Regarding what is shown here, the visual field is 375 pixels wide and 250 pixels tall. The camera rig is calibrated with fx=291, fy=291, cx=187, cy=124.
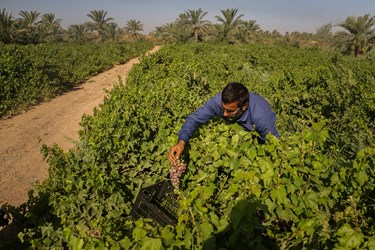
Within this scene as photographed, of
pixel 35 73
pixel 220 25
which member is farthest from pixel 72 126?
pixel 220 25

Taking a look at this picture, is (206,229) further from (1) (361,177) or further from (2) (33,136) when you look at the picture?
(2) (33,136)

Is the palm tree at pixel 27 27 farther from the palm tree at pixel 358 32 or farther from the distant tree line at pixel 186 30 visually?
the palm tree at pixel 358 32

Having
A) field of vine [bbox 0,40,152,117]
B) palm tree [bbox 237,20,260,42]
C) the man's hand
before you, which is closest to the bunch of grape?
the man's hand

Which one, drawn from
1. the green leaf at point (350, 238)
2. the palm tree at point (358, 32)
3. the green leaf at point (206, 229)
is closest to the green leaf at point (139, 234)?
the green leaf at point (206, 229)

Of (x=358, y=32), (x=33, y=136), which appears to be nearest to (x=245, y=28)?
(x=358, y=32)

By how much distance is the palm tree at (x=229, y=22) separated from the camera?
113 ft

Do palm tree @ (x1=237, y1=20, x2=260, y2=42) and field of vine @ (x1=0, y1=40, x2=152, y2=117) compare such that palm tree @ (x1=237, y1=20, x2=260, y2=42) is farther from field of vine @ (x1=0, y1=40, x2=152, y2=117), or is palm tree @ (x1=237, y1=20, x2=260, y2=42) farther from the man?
the man

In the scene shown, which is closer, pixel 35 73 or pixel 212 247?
pixel 212 247

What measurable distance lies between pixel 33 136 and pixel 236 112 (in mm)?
6809

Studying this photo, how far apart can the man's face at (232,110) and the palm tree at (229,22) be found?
3387 cm

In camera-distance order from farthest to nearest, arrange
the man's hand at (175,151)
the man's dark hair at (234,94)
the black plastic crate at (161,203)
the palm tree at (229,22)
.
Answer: the palm tree at (229,22), the man's dark hair at (234,94), the man's hand at (175,151), the black plastic crate at (161,203)

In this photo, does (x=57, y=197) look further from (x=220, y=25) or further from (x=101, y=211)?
(x=220, y=25)

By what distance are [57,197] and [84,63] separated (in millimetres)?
16238

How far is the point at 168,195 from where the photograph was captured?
113 inches
